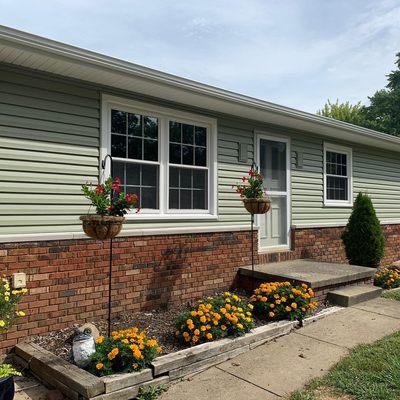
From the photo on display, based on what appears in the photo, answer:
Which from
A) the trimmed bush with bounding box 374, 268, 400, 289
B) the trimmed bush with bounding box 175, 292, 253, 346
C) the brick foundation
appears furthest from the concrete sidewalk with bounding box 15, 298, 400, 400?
the trimmed bush with bounding box 374, 268, 400, 289

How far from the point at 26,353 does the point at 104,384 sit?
1.18m

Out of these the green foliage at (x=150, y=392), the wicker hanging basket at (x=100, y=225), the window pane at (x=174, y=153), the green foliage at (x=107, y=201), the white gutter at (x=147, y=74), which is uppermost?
the white gutter at (x=147, y=74)

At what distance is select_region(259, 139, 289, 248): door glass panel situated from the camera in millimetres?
7582

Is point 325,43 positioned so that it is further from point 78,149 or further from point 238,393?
point 238,393

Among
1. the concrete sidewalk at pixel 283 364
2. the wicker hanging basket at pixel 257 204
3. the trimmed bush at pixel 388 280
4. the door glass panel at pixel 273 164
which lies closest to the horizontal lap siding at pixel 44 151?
the concrete sidewalk at pixel 283 364

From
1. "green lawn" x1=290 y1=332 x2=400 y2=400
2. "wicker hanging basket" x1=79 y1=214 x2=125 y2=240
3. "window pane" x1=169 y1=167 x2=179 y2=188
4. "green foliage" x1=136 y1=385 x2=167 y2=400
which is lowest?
"green foliage" x1=136 y1=385 x2=167 y2=400

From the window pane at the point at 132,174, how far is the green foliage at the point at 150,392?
111 inches

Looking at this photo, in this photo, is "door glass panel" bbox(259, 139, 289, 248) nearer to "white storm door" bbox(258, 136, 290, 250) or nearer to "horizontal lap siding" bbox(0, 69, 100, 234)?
"white storm door" bbox(258, 136, 290, 250)

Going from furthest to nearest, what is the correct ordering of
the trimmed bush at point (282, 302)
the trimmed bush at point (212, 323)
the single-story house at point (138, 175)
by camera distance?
the trimmed bush at point (282, 302) < the single-story house at point (138, 175) < the trimmed bush at point (212, 323)

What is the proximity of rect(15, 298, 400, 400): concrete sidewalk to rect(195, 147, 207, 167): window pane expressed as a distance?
2873mm

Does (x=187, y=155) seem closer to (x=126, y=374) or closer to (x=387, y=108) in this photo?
(x=126, y=374)

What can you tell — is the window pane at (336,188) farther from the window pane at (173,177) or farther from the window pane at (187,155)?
the window pane at (173,177)

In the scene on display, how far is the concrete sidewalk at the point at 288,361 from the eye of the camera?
3.61 meters

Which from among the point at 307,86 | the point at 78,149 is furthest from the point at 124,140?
the point at 307,86
